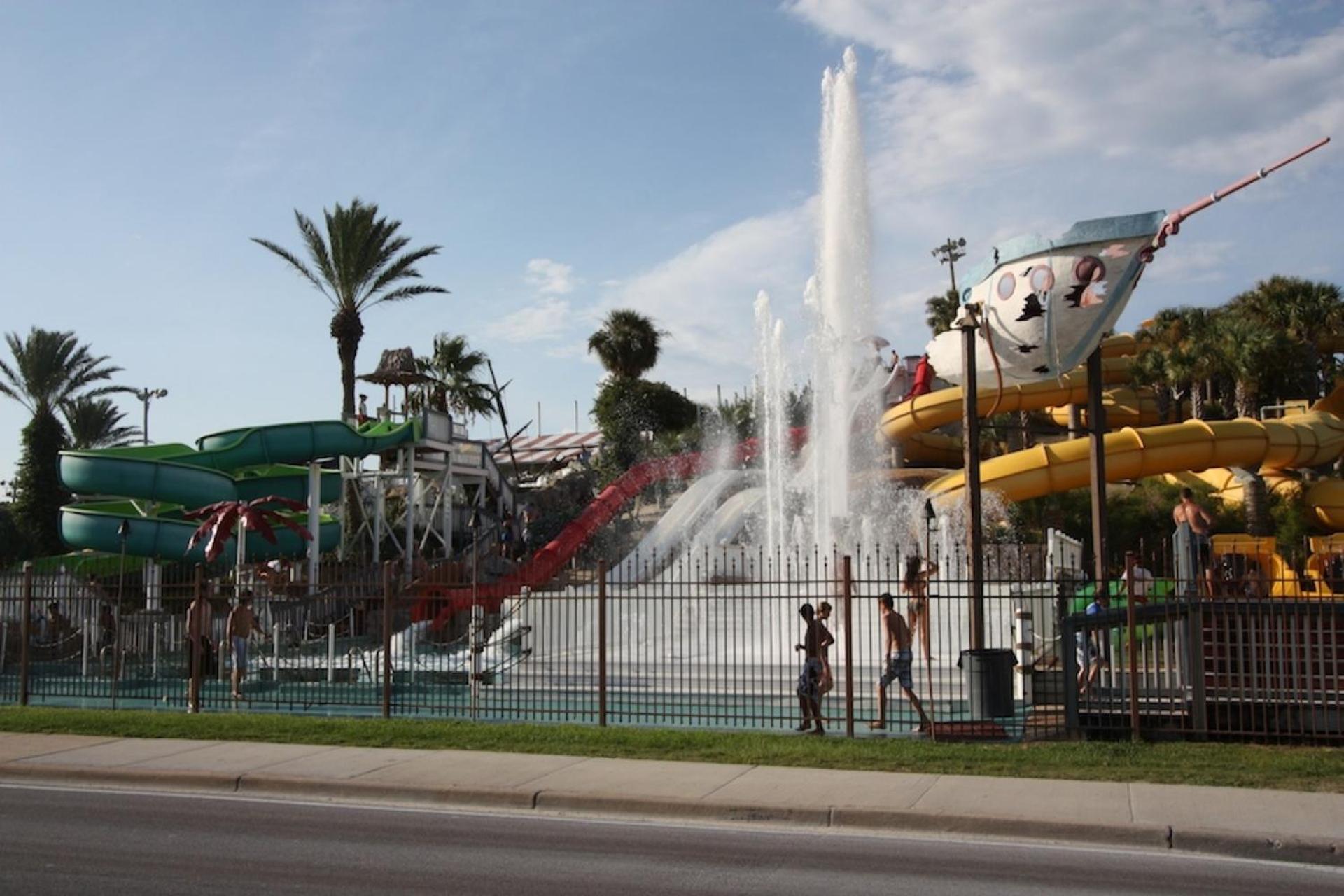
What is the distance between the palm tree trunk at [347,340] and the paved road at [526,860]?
33991mm

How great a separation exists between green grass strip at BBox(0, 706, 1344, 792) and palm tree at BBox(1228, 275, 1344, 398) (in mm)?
39149

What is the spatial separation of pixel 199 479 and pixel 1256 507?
27.8 meters

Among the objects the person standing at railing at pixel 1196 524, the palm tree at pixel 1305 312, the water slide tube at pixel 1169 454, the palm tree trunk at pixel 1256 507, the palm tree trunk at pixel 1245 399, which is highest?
the palm tree at pixel 1305 312

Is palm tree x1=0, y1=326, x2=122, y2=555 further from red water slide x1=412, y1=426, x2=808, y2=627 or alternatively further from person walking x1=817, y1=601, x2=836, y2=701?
person walking x1=817, y1=601, x2=836, y2=701

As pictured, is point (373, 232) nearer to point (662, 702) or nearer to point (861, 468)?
point (861, 468)

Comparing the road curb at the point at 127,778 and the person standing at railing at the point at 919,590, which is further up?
the person standing at railing at the point at 919,590

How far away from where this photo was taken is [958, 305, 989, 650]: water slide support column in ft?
47.0

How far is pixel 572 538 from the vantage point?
115 ft

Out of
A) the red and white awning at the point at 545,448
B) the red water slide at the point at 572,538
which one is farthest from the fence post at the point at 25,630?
the red and white awning at the point at 545,448

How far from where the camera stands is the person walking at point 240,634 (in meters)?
18.4

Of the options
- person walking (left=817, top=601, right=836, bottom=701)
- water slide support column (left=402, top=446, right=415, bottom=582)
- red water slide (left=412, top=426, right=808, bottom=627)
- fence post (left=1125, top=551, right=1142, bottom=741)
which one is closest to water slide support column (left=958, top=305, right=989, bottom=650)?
fence post (left=1125, top=551, right=1142, bottom=741)

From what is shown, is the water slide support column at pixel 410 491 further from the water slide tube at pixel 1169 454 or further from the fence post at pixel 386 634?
the fence post at pixel 386 634

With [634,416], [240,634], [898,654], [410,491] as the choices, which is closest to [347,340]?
[410,491]

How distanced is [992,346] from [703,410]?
4517 centimetres
